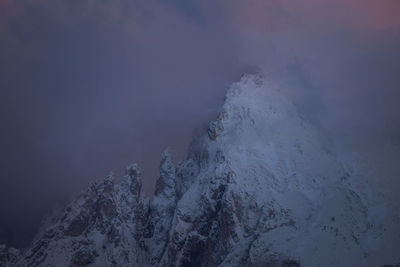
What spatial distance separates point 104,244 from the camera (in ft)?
630

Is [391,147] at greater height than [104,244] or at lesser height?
greater

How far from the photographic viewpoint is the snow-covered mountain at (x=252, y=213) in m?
148

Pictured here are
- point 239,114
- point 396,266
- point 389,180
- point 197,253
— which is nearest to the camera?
point 396,266

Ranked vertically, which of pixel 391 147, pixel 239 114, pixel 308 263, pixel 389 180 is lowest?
pixel 308 263

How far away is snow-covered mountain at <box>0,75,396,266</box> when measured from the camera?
14762 centimetres

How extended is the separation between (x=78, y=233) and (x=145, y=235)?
25452 millimetres

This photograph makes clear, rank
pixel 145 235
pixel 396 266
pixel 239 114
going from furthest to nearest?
1. pixel 145 235
2. pixel 239 114
3. pixel 396 266

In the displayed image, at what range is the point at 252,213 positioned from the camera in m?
161

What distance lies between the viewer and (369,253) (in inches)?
5576

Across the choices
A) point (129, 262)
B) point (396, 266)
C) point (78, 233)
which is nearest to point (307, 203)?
point (396, 266)

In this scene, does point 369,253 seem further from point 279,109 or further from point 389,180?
point 279,109

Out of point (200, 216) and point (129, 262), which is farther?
point (129, 262)

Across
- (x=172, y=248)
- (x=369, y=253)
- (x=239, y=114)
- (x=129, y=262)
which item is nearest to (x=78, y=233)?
(x=129, y=262)

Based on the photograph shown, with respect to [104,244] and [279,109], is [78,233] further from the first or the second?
[279,109]
